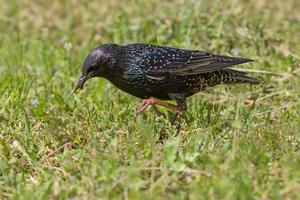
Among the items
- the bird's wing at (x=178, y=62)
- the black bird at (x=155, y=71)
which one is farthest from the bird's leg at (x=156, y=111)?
the bird's wing at (x=178, y=62)

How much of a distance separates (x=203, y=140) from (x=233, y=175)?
979 millimetres

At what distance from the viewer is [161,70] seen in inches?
281

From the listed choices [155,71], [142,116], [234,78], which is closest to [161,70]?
[155,71]

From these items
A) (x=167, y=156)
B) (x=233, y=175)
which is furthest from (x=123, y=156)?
(x=233, y=175)

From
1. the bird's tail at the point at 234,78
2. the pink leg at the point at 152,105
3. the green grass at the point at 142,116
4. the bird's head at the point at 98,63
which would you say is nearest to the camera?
the green grass at the point at 142,116

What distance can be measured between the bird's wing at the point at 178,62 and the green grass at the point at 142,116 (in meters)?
0.35

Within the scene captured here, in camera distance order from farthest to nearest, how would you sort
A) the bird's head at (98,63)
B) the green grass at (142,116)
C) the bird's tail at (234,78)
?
the bird's tail at (234,78) → the bird's head at (98,63) → the green grass at (142,116)

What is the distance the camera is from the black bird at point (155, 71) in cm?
706

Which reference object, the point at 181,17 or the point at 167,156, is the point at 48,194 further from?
the point at 181,17

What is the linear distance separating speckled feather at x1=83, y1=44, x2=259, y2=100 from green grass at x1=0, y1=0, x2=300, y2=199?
21 cm

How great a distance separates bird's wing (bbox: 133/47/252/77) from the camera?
7.11m

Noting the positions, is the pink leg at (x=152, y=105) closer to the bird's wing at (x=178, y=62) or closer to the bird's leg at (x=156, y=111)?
the bird's leg at (x=156, y=111)

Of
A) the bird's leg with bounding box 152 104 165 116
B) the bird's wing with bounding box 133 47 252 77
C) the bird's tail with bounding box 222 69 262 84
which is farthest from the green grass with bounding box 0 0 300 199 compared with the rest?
the bird's wing with bounding box 133 47 252 77

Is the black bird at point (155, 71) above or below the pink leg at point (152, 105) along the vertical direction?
above
